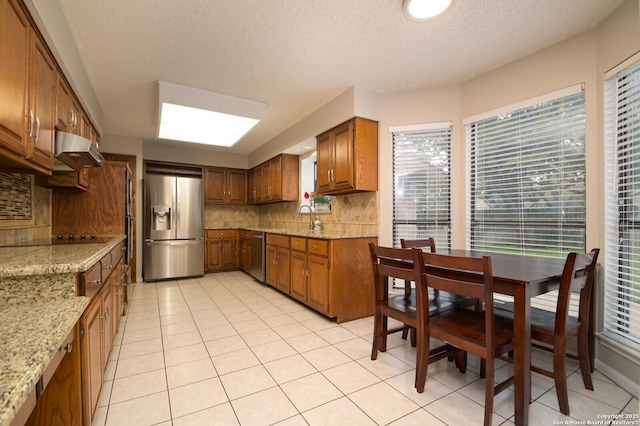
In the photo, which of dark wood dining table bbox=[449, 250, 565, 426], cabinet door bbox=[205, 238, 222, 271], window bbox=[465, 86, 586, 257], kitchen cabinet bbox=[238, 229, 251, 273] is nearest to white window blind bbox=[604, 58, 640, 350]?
window bbox=[465, 86, 586, 257]

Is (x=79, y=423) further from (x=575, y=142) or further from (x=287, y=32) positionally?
(x=575, y=142)

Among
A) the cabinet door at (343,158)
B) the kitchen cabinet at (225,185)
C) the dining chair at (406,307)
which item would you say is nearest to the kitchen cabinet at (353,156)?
the cabinet door at (343,158)

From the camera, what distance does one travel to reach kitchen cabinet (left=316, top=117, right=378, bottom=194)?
3295 millimetres

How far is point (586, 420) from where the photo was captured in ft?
5.24

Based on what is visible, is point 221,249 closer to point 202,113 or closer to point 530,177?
point 202,113

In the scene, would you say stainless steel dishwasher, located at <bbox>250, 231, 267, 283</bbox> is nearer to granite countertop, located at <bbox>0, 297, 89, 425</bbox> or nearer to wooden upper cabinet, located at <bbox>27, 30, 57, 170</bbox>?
wooden upper cabinet, located at <bbox>27, 30, 57, 170</bbox>

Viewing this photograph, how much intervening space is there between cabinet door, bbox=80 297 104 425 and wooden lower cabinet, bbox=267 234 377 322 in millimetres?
1922

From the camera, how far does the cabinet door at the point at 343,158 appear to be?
11.0 ft

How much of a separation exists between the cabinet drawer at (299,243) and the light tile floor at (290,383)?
88 centimetres

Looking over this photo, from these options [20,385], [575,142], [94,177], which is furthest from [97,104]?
[575,142]

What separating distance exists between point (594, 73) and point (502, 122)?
0.71 metres

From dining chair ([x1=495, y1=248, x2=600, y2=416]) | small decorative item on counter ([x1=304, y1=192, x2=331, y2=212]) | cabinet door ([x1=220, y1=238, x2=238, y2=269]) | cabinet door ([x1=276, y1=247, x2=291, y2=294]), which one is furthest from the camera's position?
cabinet door ([x1=220, y1=238, x2=238, y2=269])

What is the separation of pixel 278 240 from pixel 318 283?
1148 millimetres

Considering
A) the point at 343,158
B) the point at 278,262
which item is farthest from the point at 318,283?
the point at 343,158
